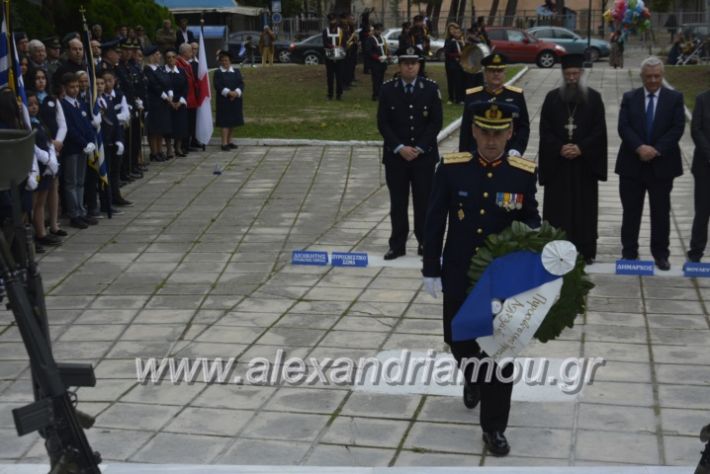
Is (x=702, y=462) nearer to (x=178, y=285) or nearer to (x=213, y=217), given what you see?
(x=178, y=285)

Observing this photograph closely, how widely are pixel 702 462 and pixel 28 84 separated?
951cm

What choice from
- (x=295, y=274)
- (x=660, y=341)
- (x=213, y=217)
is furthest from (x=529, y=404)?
(x=213, y=217)

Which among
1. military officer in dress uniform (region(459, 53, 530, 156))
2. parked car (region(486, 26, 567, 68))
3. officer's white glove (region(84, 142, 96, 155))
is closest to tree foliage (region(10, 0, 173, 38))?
officer's white glove (region(84, 142, 96, 155))

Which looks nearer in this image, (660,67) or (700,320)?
(700,320)

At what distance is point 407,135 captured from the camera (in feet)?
35.4

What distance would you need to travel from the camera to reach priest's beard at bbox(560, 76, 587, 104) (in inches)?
405

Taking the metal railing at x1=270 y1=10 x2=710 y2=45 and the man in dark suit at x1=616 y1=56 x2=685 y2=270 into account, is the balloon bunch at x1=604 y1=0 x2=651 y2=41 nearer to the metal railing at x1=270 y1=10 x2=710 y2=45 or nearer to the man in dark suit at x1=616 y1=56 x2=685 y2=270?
the metal railing at x1=270 y1=10 x2=710 y2=45

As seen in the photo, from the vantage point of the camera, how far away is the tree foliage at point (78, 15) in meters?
18.0

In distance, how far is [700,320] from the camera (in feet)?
28.3

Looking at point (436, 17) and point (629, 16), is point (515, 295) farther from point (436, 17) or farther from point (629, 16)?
point (436, 17)

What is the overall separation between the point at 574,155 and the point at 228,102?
8.96 metres

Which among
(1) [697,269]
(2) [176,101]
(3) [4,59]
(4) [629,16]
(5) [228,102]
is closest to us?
(3) [4,59]

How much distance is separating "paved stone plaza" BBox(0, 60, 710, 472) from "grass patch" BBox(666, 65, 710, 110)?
13104 mm

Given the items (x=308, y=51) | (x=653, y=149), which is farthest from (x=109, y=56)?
(x=308, y=51)
